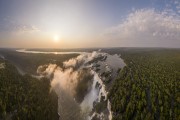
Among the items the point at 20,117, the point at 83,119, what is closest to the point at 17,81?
the point at 20,117

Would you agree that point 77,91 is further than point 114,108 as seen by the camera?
Yes

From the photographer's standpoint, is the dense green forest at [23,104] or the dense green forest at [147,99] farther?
the dense green forest at [23,104]

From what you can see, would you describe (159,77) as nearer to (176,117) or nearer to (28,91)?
(176,117)

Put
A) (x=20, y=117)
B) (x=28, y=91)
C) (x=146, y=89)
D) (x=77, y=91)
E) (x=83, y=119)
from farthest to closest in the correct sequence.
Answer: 1. (x=77, y=91)
2. (x=28, y=91)
3. (x=146, y=89)
4. (x=83, y=119)
5. (x=20, y=117)

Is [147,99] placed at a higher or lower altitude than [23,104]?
higher

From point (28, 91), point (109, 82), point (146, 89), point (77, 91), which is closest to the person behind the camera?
point (146, 89)

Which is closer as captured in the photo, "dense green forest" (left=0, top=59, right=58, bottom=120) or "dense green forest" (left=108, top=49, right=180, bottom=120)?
"dense green forest" (left=108, top=49, right=180, bottom=120)

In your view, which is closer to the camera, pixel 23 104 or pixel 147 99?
pixel 147 99

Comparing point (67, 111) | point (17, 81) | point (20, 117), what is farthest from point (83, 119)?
point (17, 81)

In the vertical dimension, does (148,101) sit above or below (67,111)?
above

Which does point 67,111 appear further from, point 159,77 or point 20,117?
point 159,77
